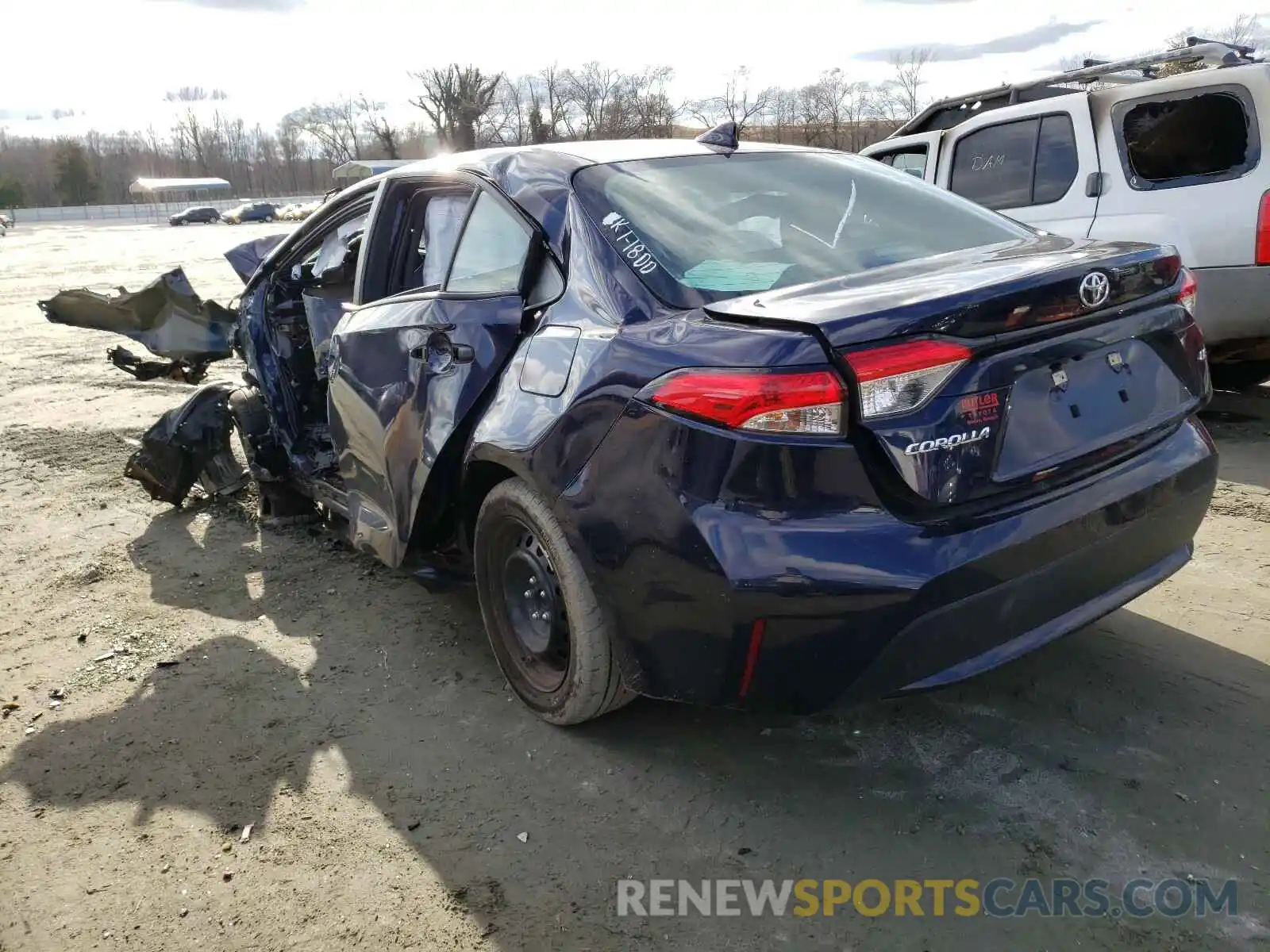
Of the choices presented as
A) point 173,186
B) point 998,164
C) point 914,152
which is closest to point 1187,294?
point 998,164

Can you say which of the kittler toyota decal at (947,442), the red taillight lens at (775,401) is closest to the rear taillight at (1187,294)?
the kittler toyota decal at (947,442)

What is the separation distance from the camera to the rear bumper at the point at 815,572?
1.99 metres

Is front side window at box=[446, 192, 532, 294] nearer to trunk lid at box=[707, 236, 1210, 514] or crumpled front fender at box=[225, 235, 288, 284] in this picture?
trunk lid at box=[707, 236, 1210, 514]

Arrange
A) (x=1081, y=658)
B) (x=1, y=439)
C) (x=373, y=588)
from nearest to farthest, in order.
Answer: (x=1081, y=658) → (x=373, y=588) → (x=1, y=439)

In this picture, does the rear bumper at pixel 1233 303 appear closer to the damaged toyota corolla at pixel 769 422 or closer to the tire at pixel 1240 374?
the tire at pixel 1240 374

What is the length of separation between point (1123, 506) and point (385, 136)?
5783 centimetres

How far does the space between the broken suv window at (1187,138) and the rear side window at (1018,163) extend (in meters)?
0.34

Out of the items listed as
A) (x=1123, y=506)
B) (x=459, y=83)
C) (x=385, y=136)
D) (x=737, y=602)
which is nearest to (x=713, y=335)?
(x=737, y=602)

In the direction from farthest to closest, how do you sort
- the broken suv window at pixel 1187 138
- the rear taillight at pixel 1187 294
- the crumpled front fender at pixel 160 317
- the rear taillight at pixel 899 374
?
the crumpled front fender at pixel 160 317 < the broken suv window at pixel 1187 138 < the rear taillight at pixel 1187 294 < the rear taillight at pixel 899 374

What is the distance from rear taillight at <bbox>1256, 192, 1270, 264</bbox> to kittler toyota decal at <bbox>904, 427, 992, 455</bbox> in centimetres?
389

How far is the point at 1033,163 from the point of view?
20.3 ft

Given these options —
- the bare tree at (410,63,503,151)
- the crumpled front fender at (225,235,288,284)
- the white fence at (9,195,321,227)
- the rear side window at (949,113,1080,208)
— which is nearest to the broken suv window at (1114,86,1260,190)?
the rear side window at (949,113,1080,208)

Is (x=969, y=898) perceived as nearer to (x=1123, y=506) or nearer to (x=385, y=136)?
(x=1123, y=506)

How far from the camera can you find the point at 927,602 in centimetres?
200
